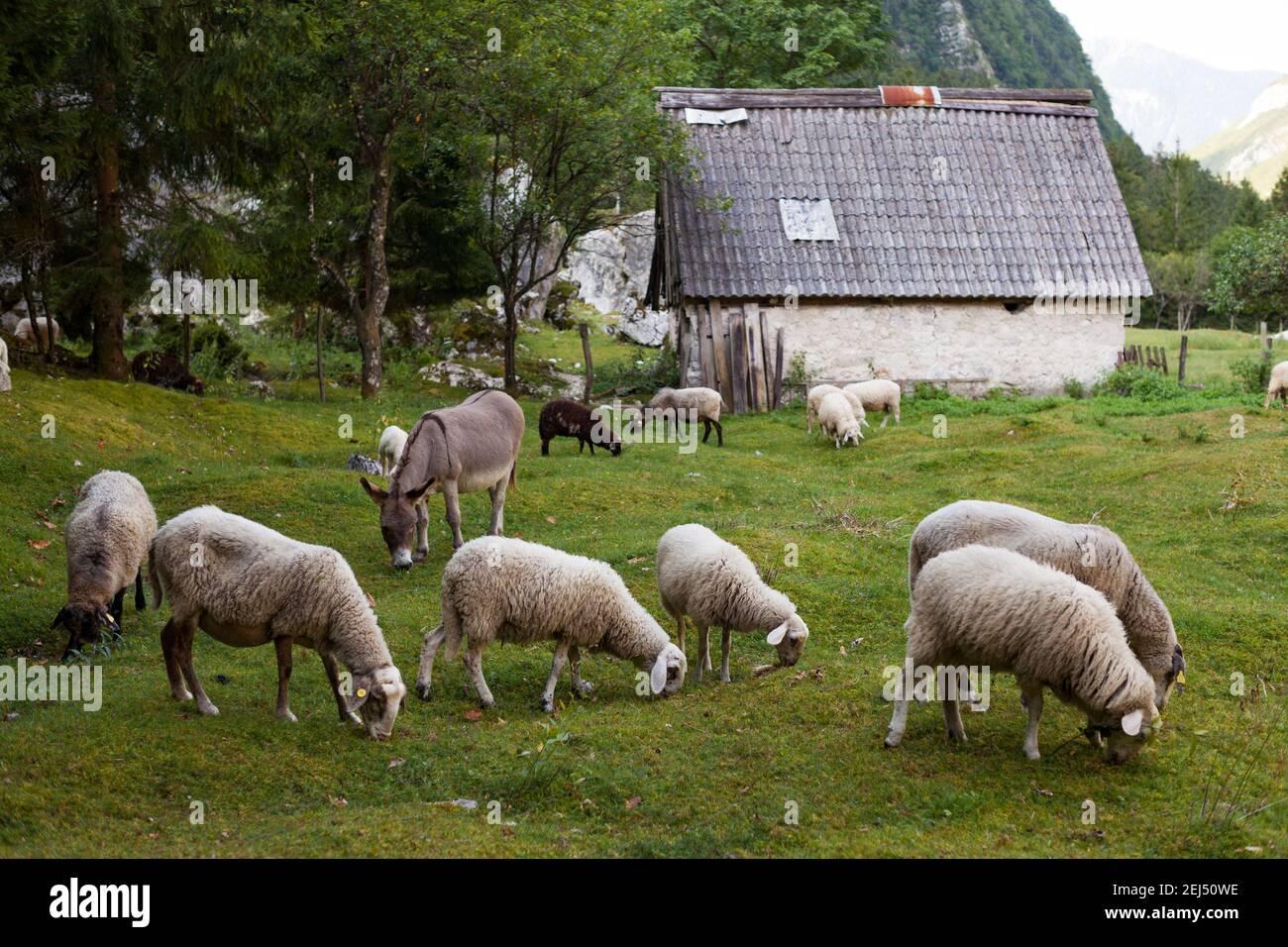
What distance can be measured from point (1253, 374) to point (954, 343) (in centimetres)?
640

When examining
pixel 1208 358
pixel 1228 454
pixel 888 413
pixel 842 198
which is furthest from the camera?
pixel 1208 358

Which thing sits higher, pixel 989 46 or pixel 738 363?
pixel 989 46

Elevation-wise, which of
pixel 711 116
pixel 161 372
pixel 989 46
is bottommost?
pixel 161 372

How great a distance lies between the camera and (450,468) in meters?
13.4

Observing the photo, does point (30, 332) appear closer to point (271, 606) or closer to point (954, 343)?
point (954, 343)

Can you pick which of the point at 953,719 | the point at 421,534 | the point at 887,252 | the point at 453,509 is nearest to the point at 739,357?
the point at 887,252

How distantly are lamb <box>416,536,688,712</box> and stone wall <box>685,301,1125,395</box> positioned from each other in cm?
1879

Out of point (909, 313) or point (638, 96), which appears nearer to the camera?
point (638, 96)

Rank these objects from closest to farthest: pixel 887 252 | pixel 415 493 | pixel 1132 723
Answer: pixel 1132 723 → pixel 415 493 → pixel 887 252

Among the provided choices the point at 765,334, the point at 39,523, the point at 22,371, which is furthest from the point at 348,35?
the point at 39,523

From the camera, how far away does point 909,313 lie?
2780 cm

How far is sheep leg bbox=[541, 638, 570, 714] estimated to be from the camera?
919 cm
